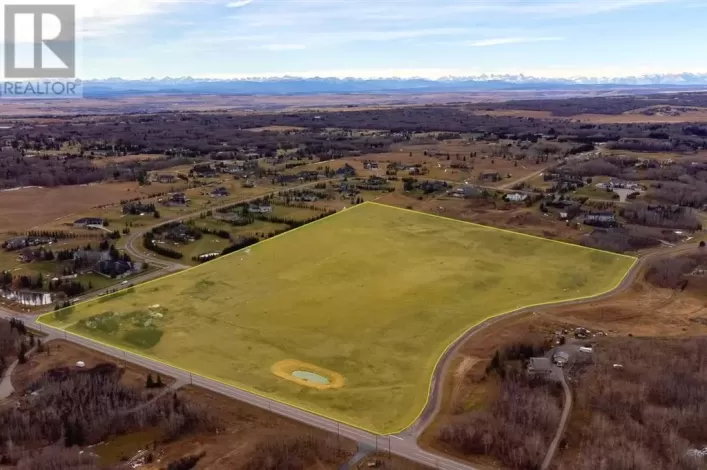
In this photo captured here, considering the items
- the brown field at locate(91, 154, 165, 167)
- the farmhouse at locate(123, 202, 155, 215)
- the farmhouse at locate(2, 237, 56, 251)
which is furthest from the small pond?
the brown field at locate(91, 154, 165, 167)

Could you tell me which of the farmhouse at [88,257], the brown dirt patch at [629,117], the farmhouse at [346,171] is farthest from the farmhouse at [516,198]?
the brown dirt patch at [629,117]

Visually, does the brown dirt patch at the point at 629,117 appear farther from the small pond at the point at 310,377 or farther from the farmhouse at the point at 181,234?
the small pond at the point at 310,377

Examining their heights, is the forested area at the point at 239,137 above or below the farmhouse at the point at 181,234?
above

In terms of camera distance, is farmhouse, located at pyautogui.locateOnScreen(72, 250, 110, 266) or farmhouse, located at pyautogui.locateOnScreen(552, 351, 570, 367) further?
farmhouse, located at pyautogui.locateOnScreen(72, 250, 110, 266)

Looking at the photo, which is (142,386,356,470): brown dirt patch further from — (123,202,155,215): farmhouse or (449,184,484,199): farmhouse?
(449,184,484,199): farmhouse

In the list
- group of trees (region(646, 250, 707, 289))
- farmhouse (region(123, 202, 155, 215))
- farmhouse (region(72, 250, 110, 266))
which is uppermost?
farmhouse (region(123, 202, 155, 215))
